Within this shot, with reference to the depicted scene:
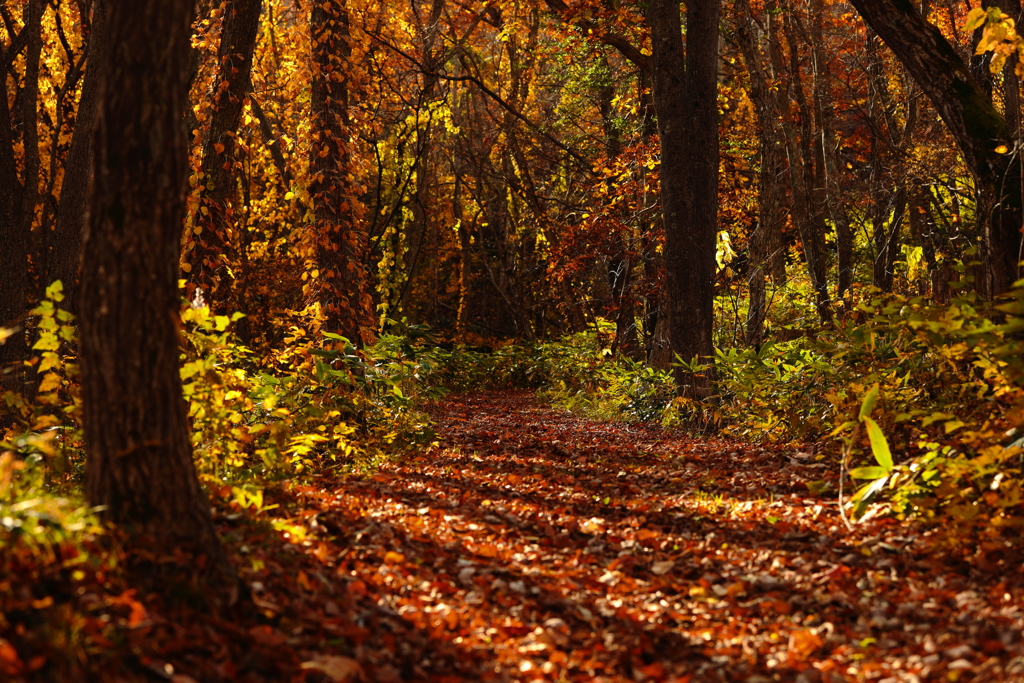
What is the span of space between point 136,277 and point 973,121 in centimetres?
523

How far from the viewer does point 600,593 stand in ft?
12.5

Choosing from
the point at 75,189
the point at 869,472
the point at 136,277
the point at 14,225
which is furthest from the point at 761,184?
the point at 136,277

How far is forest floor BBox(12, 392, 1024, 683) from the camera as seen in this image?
2846 millimetres

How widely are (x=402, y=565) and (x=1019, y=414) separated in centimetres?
303

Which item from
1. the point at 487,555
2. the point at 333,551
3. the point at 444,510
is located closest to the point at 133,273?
the point at 333,551

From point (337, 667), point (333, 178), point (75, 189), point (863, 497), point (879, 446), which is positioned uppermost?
point (333, 178)

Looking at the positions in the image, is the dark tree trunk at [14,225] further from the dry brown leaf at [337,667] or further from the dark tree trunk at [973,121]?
the dark tree trunk at [973,121]

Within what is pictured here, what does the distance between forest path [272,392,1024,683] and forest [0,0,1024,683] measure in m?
0.02

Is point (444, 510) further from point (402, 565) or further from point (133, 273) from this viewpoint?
point (133, 273)

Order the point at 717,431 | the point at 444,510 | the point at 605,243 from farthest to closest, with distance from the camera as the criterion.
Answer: the point at 605,243 → the point at 717,431 → the point at 444,510

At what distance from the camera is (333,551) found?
383cm

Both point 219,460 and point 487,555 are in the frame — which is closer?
point 487,555

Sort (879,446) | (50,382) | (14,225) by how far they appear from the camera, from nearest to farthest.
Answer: (50,382) → (879,446) → (14,225)

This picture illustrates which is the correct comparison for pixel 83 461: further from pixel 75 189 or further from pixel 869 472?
pixel 869 472
